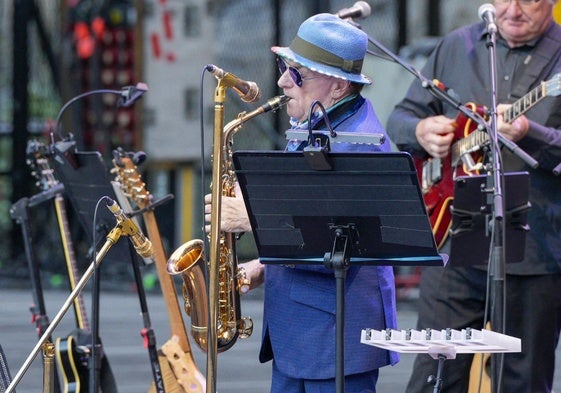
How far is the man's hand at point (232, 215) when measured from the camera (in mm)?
5238

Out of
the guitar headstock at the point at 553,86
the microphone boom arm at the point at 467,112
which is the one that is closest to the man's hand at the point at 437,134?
the microphone boom arm at the point at 467,112

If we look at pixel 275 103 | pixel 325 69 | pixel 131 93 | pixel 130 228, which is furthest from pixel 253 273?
pixel 131 93

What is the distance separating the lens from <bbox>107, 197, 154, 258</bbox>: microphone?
5.47 m

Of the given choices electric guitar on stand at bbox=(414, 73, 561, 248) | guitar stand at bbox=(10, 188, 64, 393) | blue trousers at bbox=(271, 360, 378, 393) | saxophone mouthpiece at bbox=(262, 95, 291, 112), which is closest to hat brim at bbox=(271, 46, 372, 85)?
saxophone mouthpiece at bbox=(262, 95, 291, 112)

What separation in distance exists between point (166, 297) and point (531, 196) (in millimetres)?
1800

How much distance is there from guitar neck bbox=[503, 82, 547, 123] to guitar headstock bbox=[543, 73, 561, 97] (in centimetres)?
2

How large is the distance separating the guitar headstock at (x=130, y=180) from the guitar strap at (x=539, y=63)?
1.78 meters

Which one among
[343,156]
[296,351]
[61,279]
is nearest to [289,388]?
[296,351]

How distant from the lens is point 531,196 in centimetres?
652

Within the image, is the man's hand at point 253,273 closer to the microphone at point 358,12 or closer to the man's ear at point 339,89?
the man's ear at point 339,89

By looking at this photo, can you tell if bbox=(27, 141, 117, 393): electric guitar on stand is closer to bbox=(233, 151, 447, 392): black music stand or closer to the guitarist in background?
the guitarist in background

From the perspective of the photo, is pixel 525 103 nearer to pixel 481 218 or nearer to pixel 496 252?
pixel 481 218

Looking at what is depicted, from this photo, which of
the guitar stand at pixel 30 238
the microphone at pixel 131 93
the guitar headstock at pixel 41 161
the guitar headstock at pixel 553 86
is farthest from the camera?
the guitar headstock at pixel 41 161

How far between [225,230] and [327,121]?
0.67 m
